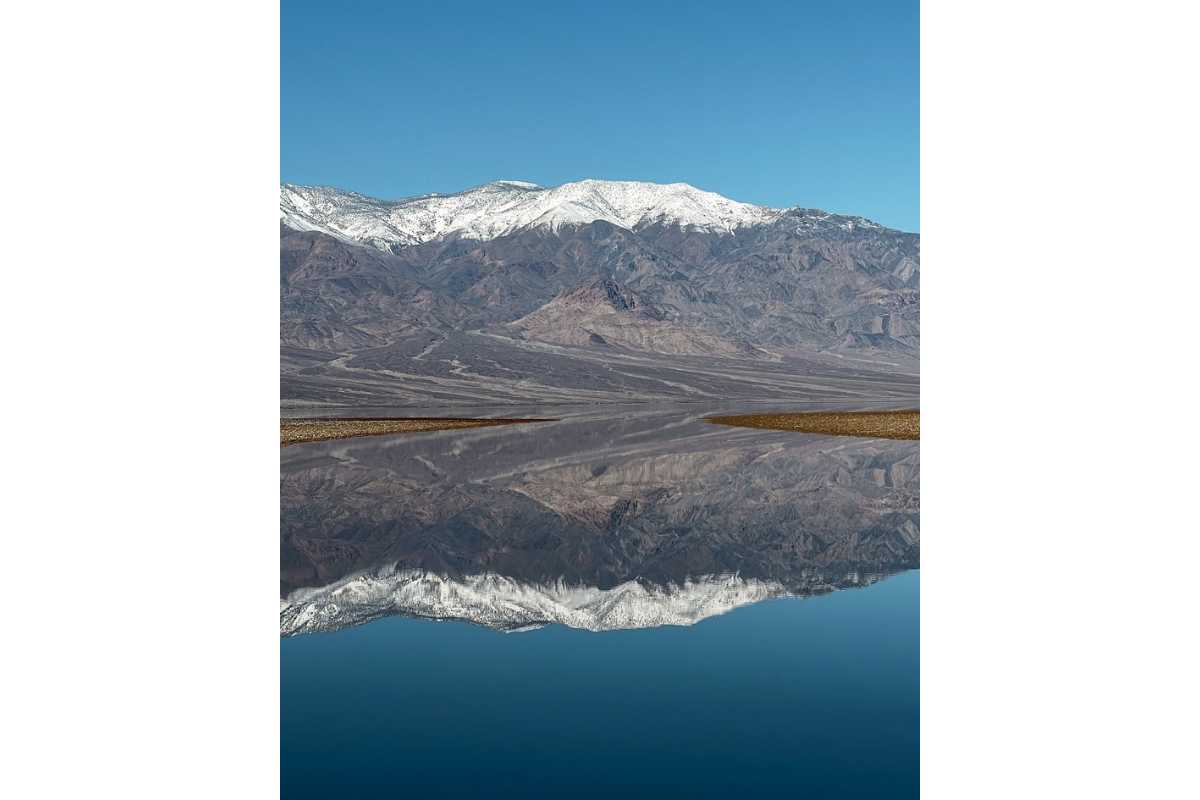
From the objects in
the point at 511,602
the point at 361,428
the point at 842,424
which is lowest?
the point at 511,602

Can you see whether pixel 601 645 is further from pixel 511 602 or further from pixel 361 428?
pixel 361 428

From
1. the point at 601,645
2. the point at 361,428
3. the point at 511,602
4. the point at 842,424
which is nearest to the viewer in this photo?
the point at 601,645

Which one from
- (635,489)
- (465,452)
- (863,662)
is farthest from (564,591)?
(465,452)

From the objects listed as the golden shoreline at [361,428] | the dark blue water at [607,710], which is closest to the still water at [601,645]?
the dark blue water at [607,710]

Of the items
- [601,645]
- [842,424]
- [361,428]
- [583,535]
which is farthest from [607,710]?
[361,428]

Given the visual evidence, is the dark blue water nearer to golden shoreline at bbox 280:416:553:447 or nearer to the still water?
the still water

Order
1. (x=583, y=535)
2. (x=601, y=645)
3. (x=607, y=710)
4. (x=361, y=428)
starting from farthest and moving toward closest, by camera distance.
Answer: (x=361, y=428)
(x=583, y=535)
(x=601, y=645)
(x=607, y=710)

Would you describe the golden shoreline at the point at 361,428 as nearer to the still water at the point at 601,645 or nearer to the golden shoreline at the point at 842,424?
the golden shoreline at the point at 842,424
